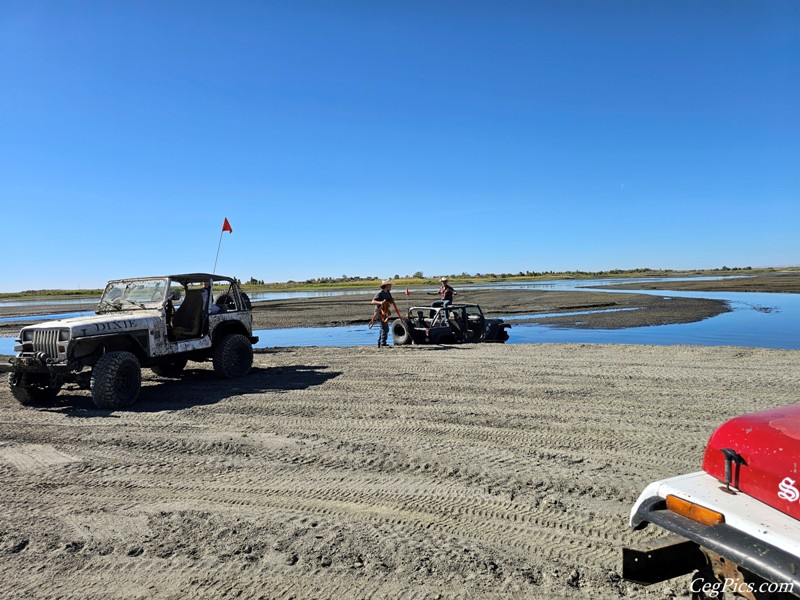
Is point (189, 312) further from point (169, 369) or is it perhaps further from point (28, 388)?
point (28, 388)

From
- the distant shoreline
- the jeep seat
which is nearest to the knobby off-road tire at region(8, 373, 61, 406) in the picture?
the jeep seat

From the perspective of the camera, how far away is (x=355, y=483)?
4930 millimetres

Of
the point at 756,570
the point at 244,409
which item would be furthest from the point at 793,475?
the point at 244,409

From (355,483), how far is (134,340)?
5441 mm

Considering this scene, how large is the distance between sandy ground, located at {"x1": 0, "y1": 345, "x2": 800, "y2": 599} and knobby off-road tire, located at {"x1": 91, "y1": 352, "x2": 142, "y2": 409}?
257 millimetres

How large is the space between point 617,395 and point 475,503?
4408 millimetres

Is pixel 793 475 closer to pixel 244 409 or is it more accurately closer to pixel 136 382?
pixel 244 409

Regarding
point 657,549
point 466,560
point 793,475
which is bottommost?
point 466,560

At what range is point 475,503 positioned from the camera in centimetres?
444

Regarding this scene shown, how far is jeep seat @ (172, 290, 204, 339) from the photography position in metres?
10.4

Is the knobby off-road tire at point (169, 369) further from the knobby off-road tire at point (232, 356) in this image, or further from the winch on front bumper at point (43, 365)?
the winch on front bumper at point (43, 365)

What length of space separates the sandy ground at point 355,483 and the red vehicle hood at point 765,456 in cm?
108

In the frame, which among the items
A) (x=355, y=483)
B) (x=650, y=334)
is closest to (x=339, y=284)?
(x=650, y=334)

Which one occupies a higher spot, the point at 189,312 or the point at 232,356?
the point at 189,312
